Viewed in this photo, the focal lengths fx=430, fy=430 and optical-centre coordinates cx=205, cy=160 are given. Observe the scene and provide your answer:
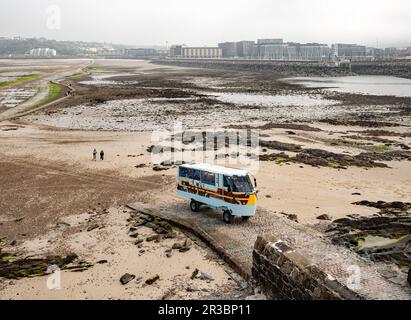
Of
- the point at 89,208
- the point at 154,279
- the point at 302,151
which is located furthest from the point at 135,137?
the point at 154,279

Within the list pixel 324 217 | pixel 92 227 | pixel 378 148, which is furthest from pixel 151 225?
pixel 378 148

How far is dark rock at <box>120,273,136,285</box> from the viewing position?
46.6ft

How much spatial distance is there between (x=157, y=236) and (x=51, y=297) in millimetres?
5250

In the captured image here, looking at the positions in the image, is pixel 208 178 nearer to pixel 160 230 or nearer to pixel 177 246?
pixel 160 230

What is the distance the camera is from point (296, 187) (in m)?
24.7

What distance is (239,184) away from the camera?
60.3ft

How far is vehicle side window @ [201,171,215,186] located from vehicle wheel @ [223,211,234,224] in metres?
1.44

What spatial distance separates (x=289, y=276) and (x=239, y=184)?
7.38 m

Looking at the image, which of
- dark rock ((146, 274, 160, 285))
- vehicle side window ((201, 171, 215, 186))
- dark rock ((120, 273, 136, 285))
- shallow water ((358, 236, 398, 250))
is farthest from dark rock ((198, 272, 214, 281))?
shallow water ((358, 236, 398, 250))

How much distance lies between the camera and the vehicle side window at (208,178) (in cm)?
A: 1916

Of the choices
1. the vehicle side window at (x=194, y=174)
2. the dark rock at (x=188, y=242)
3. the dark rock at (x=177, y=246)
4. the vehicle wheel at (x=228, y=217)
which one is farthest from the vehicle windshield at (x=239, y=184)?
the dark rock at (x=177, y=246)

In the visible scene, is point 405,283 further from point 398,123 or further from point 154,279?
point 398,123

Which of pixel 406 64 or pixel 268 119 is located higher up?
pixel 406 64

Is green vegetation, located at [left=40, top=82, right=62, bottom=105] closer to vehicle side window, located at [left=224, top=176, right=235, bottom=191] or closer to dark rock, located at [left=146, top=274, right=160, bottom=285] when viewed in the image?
vehicle side window, located at [left=224, top=176, right=235, bottom=191]
